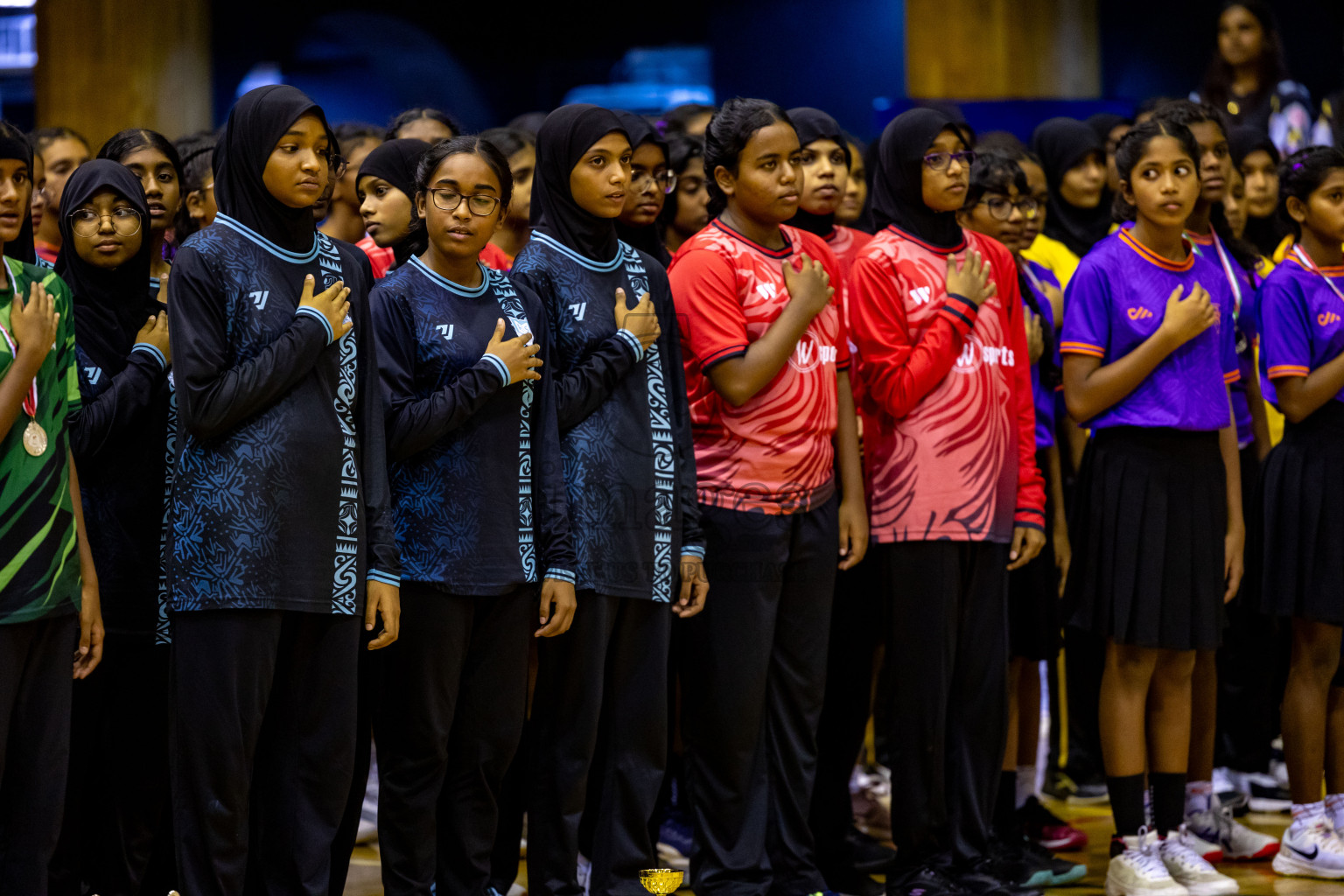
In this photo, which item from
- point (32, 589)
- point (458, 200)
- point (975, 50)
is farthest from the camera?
point (975, 50)

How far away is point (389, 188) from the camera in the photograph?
3.79m

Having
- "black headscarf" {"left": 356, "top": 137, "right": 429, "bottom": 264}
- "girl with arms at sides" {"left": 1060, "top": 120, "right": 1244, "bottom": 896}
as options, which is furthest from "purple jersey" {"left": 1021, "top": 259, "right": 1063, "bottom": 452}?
"black headscarf" {"left": 356, "top": 137, "right": 429, "bottom": 264}

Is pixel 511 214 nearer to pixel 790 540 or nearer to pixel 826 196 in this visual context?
pixel 826 196

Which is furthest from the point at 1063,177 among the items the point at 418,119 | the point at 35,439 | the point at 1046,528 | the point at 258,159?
the point at 35,439

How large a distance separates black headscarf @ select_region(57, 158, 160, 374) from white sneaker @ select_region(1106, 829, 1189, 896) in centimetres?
270

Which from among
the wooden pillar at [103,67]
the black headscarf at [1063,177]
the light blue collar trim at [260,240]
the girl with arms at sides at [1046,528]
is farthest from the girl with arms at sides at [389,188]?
the wooden pillar at [103,67]

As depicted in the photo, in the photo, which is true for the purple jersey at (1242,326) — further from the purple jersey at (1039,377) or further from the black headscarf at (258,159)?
the black headscarf at (258,159)

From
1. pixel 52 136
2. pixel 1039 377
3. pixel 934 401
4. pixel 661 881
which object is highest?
pixel 52 136

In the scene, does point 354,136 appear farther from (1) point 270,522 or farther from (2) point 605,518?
(1) point 270,522

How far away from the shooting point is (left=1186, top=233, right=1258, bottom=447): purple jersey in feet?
14.7

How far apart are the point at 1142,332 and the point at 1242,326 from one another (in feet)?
3.00

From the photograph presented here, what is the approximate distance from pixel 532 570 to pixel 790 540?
72 cm

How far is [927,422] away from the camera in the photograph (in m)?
3.64

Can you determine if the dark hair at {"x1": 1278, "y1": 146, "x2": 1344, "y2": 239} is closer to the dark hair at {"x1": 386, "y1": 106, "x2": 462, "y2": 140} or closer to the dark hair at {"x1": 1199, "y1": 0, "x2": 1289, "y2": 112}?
the dark hair at {"x1": 1199, "y1": 0, "x2": 1289, "y2": 112}
